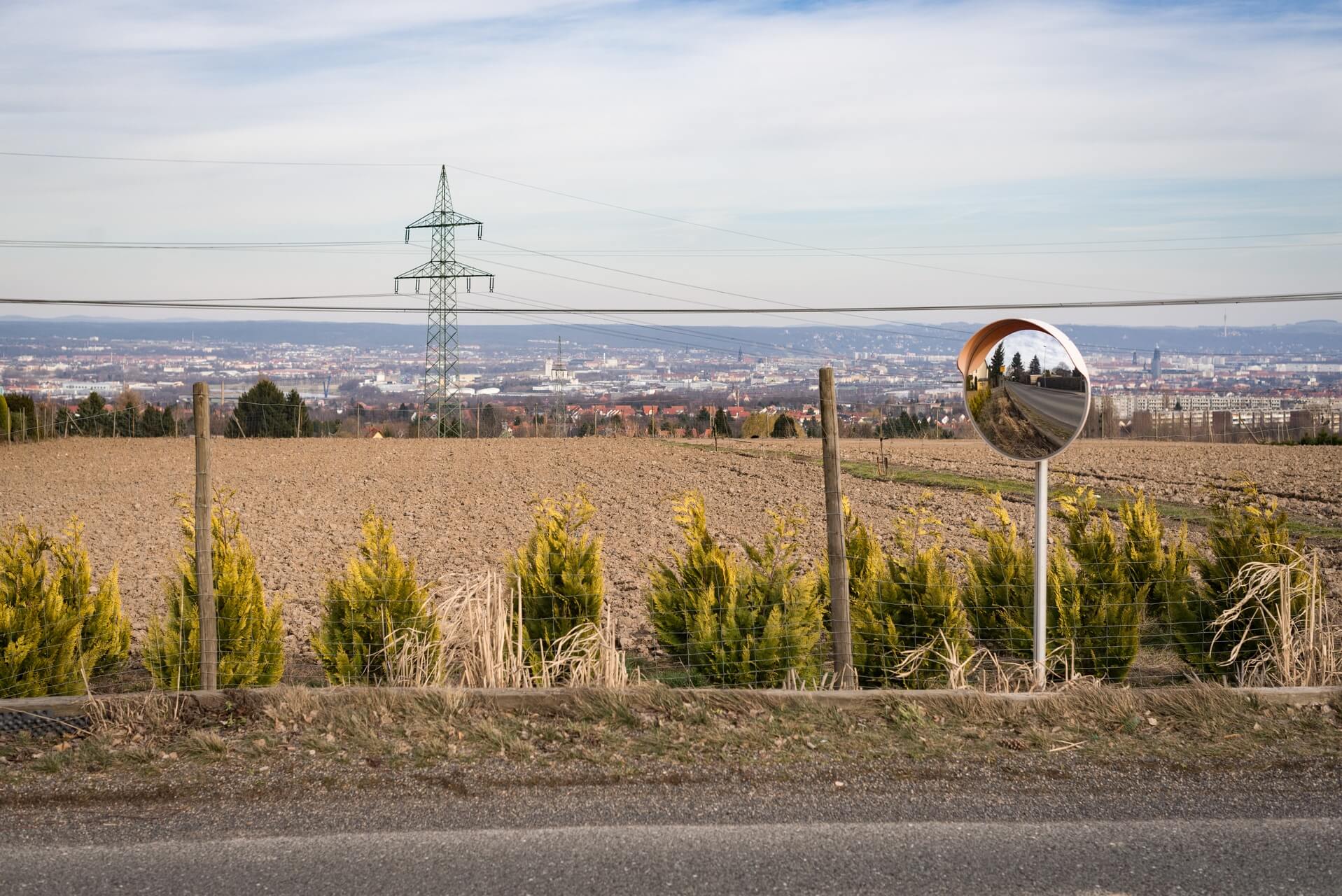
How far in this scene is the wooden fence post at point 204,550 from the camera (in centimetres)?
653

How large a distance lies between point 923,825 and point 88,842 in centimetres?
346

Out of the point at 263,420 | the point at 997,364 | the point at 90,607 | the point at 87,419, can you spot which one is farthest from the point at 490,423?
the point at 997,364

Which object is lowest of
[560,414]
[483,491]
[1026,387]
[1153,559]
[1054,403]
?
[483,491]

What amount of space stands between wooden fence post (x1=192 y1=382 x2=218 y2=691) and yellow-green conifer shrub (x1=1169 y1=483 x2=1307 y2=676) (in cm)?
629

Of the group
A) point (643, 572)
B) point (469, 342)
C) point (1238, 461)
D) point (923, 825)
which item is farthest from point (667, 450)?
point (469, 342)

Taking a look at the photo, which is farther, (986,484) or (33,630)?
(986,484)

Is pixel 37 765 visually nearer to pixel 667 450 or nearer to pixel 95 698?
pixel 95 698

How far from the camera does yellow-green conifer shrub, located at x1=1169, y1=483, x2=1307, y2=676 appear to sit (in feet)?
23.7

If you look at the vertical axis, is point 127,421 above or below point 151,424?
above

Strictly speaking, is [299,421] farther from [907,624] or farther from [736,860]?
[736,860]

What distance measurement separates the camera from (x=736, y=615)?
7.09 meters

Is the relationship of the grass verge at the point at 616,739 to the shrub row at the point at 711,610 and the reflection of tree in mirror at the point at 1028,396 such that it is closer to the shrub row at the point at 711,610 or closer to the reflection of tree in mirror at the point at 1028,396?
the shrub row at the point at 711,610

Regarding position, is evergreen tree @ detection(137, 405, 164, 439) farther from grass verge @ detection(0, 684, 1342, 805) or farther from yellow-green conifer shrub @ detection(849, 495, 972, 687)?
yellow-green conifer shrub @ detection(849, 495, 972, 687)

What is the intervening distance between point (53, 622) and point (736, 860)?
5280 millimetres
